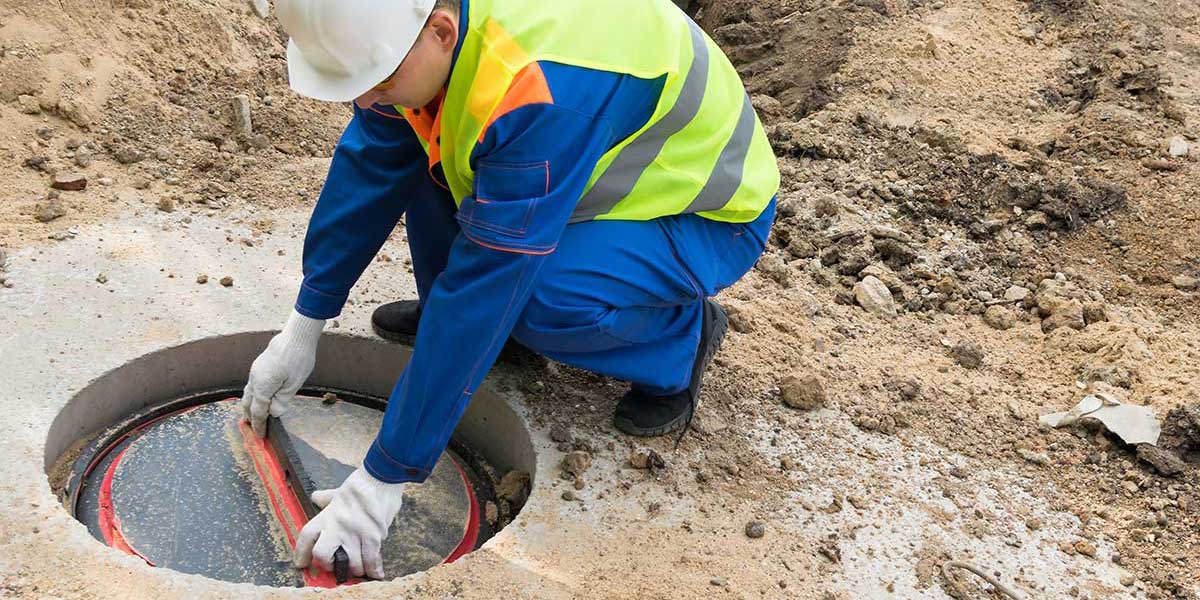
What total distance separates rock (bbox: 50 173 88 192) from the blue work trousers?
1.26 m

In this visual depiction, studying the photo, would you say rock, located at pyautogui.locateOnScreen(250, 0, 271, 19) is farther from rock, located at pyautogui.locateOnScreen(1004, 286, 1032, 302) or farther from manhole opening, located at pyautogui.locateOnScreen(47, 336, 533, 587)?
rock, located at pyautogui.locateOnScreen(1004, 286, 1032, 302)

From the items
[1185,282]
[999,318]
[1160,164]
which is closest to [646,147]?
[999,318]

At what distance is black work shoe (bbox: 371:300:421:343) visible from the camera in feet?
8.89

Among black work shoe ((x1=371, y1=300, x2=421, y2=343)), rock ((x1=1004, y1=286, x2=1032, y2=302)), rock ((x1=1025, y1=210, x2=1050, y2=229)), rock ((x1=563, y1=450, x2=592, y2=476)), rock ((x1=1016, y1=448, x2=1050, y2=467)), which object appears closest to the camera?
rock ((x1=563, y1=450, x2=592, y2=476))

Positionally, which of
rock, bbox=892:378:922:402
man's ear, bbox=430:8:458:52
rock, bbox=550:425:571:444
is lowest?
rock, bbox=892:378:922:402

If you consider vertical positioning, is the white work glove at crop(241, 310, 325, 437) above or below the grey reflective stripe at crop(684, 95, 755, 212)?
below

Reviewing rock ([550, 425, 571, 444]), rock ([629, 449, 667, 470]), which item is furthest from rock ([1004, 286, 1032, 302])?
rock ([550, 425, 571, 444])

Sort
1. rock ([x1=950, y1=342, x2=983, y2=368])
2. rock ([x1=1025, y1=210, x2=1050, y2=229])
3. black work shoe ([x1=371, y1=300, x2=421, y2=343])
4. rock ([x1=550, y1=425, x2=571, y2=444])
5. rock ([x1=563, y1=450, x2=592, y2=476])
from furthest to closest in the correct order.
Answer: rock ([x1=1025, y1=210, x2=1050, y2=229])
rock ([x1=950, y1=342, x2=983, y2=368])
black work shoe ([x1=371, y1=300, x2=421, y2=343])
rock ([x1=550, y1=425, x2=571, y2=444])
rock ([x1=563, y1=450, x2=592, y2=476])

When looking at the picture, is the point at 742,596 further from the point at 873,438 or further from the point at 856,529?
the point at 873,438

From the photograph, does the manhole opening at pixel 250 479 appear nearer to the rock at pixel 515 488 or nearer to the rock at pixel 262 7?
the rock at pixel 515 488

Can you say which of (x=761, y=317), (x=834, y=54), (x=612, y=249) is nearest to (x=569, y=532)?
(x=612, y=249)

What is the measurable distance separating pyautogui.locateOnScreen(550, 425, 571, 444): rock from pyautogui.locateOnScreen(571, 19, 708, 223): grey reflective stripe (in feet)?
1.70

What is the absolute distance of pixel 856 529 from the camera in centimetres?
228

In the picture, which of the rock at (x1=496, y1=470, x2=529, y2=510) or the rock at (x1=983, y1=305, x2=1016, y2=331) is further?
the rock at (x1=983, y1=305, x2=1016, y2=331)
